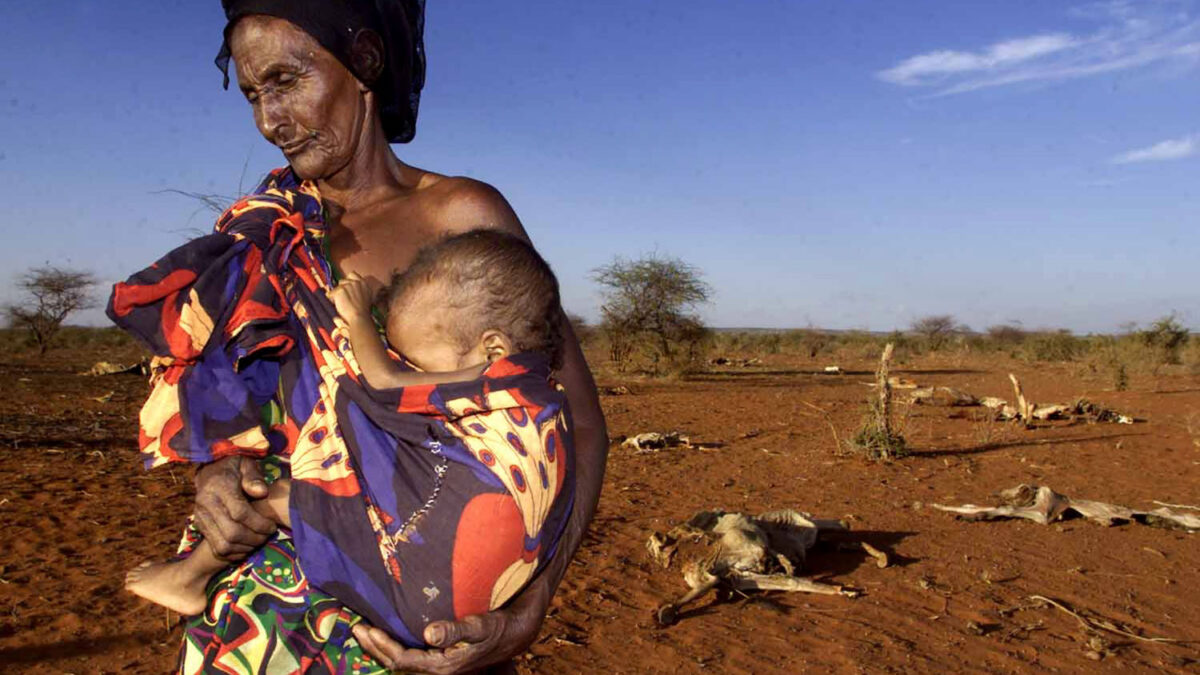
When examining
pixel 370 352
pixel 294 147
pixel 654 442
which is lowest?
pixel 654 442

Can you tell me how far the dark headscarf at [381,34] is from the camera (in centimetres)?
166

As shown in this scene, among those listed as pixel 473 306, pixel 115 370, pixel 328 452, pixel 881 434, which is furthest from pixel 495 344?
pixel 115 370

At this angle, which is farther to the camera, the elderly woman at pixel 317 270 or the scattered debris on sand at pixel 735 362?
the scattered debris on sand at pixel 735 362

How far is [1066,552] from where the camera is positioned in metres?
6.91

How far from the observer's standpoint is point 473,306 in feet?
5.06

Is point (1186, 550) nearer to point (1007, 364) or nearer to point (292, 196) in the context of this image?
point (292, 196)

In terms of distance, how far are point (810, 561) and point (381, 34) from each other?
18.4 feet

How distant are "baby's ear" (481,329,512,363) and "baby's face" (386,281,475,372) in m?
0.04

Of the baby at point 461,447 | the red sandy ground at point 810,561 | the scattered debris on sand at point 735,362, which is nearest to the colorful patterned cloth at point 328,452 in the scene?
the baby at point 461,447

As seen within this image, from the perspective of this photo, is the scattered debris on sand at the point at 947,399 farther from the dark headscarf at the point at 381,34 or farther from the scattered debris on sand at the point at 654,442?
the dark headscarf at the point at 381,34

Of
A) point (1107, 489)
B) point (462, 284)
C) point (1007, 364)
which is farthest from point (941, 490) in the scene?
point (1007, 364)

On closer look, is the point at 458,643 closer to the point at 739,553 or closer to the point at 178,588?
the point at 178,588

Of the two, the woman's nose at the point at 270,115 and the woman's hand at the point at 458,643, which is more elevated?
the woman's nose at the point at 270,115

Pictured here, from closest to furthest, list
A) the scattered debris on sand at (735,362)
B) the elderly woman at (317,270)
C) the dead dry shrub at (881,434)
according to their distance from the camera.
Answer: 1. the elderly woman at (317,270)
2. the dead dry shrub at (881,434)
3. the scattered debris on sand at (735,362)
